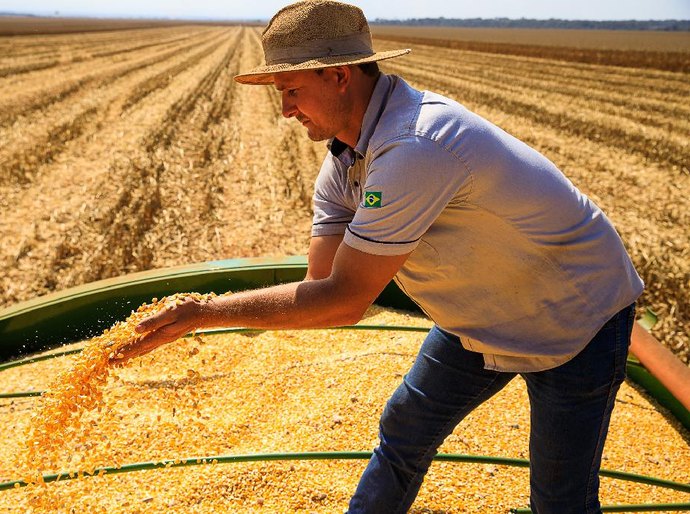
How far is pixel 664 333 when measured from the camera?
396cm

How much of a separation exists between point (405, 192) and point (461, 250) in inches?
10.2

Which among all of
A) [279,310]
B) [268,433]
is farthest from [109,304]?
[279,310]

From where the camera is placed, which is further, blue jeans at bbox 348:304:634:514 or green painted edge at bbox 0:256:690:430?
green painted edge at bbox 0:256:690:430

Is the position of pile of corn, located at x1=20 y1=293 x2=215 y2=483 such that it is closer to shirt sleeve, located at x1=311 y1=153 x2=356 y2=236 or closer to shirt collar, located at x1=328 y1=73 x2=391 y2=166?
shirt sleeve, located at x1=311 y1=153 x2=356 y2=236

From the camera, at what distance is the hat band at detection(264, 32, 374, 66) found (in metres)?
1.36

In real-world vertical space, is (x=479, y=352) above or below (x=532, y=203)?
below

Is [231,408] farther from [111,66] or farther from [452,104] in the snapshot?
[111,66]

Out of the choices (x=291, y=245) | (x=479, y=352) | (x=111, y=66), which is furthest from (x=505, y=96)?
(x=479, y=352)

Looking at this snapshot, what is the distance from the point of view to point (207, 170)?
24.1ft

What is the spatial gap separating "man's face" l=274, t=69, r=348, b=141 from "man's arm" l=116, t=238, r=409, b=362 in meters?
0.31

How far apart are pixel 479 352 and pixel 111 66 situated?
1974 cm

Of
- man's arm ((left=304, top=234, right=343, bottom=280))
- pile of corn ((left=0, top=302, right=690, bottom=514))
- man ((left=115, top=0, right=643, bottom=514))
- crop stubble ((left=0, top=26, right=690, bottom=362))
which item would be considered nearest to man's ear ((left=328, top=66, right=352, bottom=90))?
man ((left=115, top=0, right=643, bottom=514))

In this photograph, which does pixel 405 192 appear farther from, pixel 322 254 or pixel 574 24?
pixel 574 24

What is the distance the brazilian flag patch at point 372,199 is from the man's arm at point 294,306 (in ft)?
0.37
